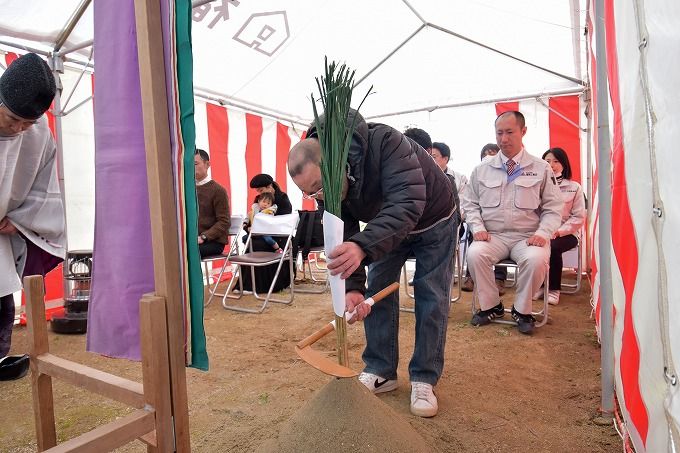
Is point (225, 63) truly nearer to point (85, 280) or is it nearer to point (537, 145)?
point (85, 280)

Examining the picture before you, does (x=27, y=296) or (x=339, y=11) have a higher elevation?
(x=339, y=11)

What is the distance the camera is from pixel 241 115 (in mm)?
5398

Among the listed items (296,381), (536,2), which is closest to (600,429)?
(296,381)

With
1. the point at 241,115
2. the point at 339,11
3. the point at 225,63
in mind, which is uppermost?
the point at 339,11

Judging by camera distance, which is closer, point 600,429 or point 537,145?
point 600,429

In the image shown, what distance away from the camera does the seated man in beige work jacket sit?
2.87m

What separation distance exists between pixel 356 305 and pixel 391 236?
0.28m

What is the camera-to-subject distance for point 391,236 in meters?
1.37

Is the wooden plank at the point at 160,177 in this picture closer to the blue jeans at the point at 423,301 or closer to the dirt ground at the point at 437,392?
the dirt ground at the point at 437,392

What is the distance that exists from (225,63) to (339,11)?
1.29 meters

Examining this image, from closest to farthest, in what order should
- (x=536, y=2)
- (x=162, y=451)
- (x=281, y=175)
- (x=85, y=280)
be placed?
(x=162, y=451) < (x=85, y=280) < (x=536, y=2) < (x=281, y=175)

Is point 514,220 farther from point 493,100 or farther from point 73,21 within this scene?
point 73,21

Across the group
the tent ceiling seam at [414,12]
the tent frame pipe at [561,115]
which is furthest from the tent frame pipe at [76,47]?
the tent frame pipe at [561,115]

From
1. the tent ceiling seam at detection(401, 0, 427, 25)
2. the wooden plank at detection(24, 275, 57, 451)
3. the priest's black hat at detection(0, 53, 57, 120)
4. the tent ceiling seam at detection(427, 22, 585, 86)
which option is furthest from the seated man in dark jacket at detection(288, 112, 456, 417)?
the tent ceiling seam at detection(427, 22, 585, 86)
